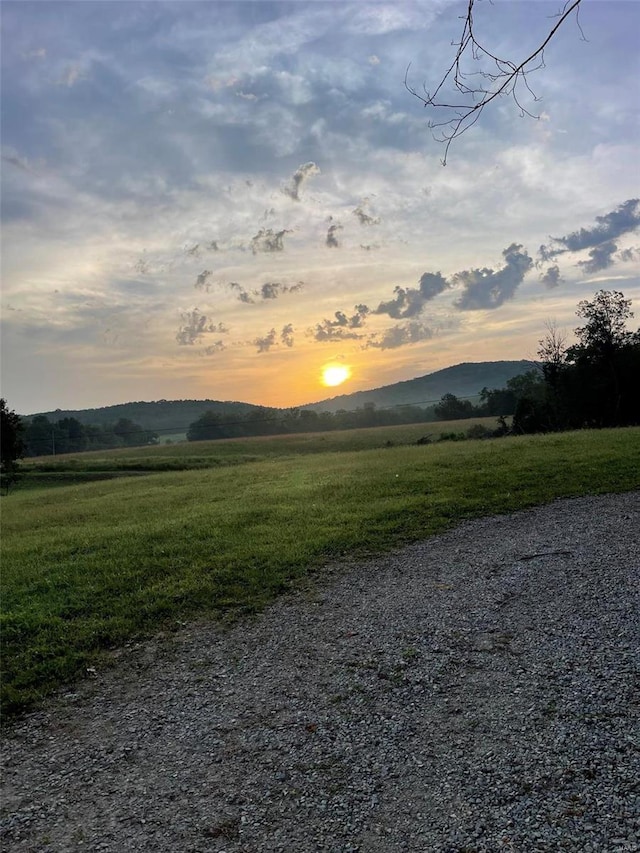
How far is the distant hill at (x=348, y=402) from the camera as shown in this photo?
111375 mm

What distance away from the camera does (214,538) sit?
11609 mm

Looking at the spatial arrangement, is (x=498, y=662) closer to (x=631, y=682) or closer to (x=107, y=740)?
(x=631, y=682)

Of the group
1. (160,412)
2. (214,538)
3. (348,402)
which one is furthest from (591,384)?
(160,412)

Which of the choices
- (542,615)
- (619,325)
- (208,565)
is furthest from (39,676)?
(619,325)

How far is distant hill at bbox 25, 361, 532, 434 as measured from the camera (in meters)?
111

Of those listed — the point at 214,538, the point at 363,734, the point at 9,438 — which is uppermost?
the point at 9,438

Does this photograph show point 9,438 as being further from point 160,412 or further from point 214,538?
point 160,412

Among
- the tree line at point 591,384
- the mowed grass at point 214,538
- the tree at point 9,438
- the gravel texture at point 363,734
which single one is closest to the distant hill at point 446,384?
the tree line at point 591,384

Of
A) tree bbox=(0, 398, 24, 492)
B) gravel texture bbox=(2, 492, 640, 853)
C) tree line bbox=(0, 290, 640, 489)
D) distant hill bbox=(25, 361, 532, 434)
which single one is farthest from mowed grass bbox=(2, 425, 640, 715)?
distant hill bbox=(25, 361, 532, 434)

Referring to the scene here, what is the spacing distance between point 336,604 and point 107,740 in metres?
3.36

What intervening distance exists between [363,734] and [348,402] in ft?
401

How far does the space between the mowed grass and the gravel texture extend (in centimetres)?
98

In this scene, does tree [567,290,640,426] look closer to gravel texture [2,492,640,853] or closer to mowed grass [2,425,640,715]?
mowed grass [2,425,640,715]

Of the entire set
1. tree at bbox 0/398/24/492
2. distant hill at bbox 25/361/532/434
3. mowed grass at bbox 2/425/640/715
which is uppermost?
distant hill at bbox 25/361/532/434
